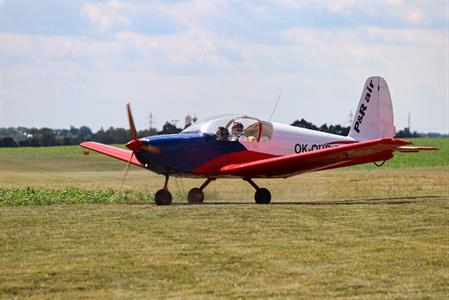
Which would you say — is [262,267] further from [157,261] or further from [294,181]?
[294,181]

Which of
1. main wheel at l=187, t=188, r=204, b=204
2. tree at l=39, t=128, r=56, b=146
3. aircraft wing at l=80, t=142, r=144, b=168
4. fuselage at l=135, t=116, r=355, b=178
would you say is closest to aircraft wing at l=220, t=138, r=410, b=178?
fuselage at l=135, t=116, r=355, b=178

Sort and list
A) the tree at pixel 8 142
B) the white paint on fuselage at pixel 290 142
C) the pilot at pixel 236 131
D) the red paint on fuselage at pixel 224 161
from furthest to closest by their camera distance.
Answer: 1. the tree at pixel 8 142
2. the white paint on fuselage at pixel 290 142
3. the pilot at pixel 236 131
4. the red paint on fuselage at pixel 224 161

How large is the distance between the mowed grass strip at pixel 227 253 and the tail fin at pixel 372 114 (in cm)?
661

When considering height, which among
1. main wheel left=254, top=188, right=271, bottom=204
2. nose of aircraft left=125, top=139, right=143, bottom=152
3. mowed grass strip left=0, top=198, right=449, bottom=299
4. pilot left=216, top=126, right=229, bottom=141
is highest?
pilot left=216, top=126, right=229, bottom=141

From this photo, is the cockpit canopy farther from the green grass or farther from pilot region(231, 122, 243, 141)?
the green grass

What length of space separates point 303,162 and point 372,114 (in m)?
3.58

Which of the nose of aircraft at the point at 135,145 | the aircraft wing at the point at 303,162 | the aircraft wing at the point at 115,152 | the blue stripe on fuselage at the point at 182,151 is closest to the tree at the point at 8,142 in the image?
the aircraft wing at the point at 115,152

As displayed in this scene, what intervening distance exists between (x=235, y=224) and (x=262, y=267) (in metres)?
3.72

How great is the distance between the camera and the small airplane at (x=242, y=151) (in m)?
21.1

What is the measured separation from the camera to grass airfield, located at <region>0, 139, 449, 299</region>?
11.0 m

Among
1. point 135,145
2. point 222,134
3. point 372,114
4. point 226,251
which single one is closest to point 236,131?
point 222,134

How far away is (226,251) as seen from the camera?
1313 centimetres

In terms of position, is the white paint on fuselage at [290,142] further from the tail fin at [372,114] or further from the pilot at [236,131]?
the tail fin at [372,114]

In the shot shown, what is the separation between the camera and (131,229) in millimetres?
15234
